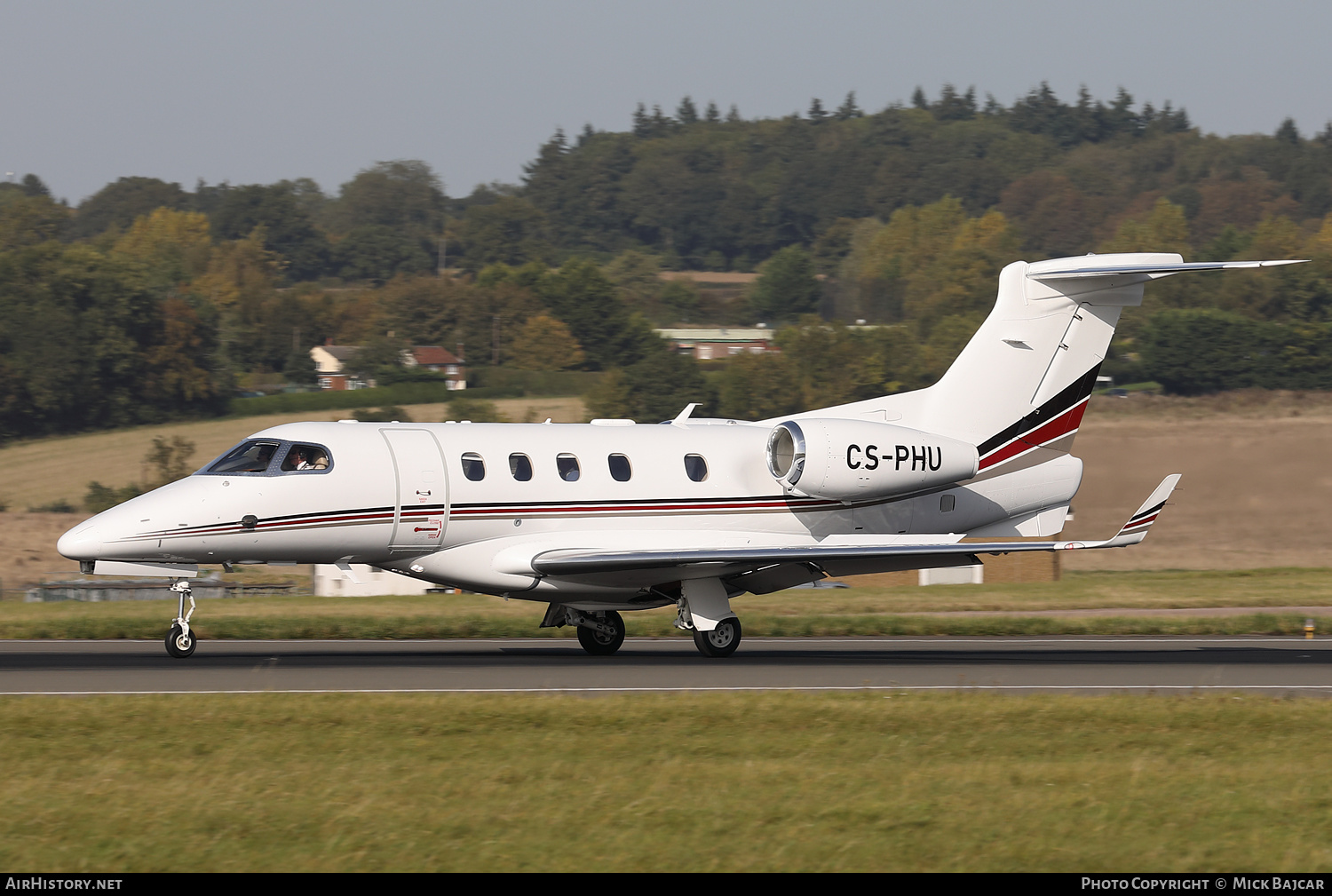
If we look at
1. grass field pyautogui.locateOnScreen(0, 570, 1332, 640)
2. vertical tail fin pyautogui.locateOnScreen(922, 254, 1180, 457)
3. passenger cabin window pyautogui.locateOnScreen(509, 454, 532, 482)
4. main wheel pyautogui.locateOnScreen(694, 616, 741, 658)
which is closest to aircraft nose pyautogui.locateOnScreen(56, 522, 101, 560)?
grass field pyautogui.locateOnScreen(0, 570, 1332, 640)

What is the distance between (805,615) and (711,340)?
4359 inches

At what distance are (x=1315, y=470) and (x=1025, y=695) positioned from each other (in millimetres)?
64824

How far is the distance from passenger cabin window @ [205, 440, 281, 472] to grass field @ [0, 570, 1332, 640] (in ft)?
16.8

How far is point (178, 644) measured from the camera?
20.2 m

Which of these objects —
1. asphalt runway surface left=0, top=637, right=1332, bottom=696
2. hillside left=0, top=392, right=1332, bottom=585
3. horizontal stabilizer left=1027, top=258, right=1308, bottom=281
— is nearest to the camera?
asphalt runway surface left=0, top=637, right=1332, bottom=696

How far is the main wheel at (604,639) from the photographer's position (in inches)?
904

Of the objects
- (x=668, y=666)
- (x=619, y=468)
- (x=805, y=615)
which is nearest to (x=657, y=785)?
(x=668, y=666)

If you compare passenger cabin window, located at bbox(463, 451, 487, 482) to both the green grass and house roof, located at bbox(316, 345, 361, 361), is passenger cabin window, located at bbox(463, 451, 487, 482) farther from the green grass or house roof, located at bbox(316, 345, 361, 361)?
house roof, located at bbox(316, 345, 361, 361)

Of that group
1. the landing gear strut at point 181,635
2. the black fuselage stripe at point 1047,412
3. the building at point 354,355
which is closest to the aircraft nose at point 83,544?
the landing gear strut at point 181,635

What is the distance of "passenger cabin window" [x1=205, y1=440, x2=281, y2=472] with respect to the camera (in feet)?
68.0

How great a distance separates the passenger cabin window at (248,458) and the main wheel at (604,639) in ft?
17.6

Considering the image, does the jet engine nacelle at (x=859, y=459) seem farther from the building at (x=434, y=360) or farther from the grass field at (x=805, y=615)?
the building at (x=434, y=360)

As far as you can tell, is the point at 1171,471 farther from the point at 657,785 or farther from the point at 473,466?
the point at 657,785
